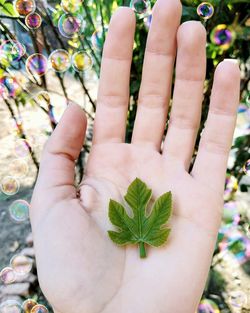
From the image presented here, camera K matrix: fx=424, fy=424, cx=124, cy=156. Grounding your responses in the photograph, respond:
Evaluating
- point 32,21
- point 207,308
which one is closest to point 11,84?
point 32,21

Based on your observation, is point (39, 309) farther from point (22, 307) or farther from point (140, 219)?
point (140, 219)

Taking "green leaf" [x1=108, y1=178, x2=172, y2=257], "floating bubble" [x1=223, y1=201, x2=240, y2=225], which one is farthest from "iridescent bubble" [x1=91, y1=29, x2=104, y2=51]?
"floating bubble" [x1=223, y1=201, x2=240, y2=225]

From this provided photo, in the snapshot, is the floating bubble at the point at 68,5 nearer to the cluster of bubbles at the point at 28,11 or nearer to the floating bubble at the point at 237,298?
the cluster of bubbles at the point at 28,11

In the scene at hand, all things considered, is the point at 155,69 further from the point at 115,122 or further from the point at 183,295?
the point at 183,295

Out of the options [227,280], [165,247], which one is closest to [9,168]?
[227,280]

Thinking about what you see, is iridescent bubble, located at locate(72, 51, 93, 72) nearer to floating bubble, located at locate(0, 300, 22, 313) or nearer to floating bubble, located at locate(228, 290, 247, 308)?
floating bubble, located at locate(0, 300, 22, 313)

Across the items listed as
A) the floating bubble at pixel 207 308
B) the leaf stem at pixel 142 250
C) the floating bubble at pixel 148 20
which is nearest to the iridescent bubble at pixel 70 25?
the floating bubble at pixel 148 20
